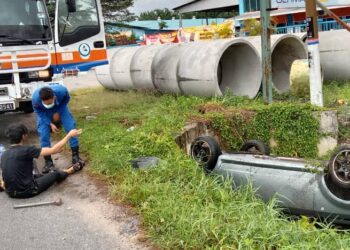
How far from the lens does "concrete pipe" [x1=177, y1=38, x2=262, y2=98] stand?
369 inches

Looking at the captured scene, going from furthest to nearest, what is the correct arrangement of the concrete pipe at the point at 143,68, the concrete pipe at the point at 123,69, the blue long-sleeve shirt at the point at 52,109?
1. the concrete pipe at the point at 123,69
2. the concrete pipe at the point at 143,68
3. the blue long-sleeve shirt at the point at 52,109

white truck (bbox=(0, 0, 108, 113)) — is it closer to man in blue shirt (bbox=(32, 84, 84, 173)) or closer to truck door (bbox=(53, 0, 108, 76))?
truck door (bbox=(53, 0, 108, 76))

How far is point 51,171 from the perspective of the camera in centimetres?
575

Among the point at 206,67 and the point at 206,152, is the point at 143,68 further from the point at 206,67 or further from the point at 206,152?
the point at 206,152

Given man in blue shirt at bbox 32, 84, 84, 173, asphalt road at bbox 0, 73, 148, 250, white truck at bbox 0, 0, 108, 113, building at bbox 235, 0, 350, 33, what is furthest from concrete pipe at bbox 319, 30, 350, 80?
asphalt road at bbox 0, 73, 148, 250

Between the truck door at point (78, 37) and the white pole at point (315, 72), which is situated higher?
the truck door at point (78, 37)

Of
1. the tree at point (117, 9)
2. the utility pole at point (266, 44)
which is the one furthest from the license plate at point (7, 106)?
the tree at point (117, 9)

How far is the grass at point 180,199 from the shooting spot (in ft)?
11.9

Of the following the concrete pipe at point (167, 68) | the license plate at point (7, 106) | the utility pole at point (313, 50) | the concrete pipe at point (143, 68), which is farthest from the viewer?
the concrete pipe at point (143, 68)

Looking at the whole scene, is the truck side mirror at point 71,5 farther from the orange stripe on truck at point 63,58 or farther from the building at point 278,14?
the building at point 278,14

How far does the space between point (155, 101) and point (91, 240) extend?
21.2 ft

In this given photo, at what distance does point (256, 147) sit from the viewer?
7.15 meters

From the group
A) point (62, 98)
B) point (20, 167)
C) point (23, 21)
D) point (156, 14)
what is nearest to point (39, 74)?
point (23, 21)

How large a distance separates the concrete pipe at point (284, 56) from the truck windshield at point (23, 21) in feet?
17.7
